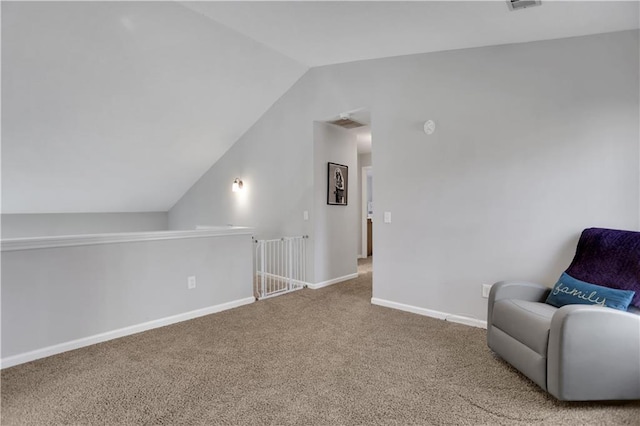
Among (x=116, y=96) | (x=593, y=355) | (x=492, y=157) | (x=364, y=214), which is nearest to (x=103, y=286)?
(x=116, y=96)

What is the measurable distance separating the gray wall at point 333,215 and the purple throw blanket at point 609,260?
2891mm

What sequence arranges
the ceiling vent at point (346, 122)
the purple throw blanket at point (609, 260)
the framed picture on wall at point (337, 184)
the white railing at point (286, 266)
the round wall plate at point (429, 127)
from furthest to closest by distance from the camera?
the framed picture on wall at point (337, 184)
the white railing at point (286, 266)
the ceiling vent at point (346, 122)
the round wall plate at point (429, 127)
the purple throw blanket at point (609, 260)

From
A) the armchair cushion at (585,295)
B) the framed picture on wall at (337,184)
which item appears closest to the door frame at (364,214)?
the framed picture on wall at (337,184)

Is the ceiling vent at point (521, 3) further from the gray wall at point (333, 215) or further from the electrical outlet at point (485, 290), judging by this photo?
the gray wall at point (333, 215)

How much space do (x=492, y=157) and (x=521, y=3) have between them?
1213 mm

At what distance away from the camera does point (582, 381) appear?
5.98 ft

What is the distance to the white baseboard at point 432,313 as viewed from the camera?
10.3ft

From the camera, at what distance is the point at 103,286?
282cm

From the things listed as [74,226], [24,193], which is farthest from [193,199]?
[24,193]

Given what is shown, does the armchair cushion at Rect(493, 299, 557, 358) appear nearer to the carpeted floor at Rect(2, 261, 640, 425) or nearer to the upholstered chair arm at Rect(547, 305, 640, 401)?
the upholstered chair arm at Rect(547, 305, 640, 401)

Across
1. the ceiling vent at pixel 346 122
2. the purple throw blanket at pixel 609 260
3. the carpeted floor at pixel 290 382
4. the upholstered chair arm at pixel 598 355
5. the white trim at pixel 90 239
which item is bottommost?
the carpeted floor at pixel 290 382

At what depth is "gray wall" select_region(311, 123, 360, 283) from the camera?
4656mm

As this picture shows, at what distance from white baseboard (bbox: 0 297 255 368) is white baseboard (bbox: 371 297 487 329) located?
5.42 ft

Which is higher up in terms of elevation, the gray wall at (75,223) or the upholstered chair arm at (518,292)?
the gray wall at (75,223)
